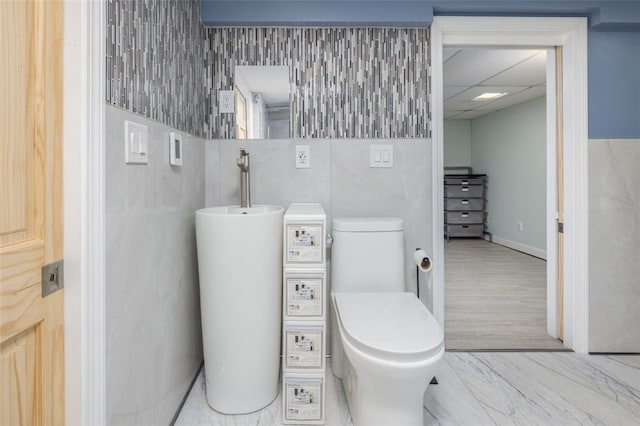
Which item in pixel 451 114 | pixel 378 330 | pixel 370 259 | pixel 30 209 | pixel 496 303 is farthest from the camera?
pixel 451 114

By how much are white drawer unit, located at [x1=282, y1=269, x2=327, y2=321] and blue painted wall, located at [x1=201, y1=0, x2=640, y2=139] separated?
132cm

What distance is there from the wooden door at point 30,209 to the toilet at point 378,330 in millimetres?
877

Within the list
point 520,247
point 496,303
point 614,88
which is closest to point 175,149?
point 614,88

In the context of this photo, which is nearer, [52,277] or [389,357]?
[52,277]

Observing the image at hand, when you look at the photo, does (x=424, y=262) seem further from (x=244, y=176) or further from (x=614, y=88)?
(x=614, y=88)

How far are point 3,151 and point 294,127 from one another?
1379mm

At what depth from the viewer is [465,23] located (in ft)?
6.34

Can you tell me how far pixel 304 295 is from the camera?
1434mm

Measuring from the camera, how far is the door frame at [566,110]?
1936 mm

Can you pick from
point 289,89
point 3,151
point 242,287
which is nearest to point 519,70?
point 289,89

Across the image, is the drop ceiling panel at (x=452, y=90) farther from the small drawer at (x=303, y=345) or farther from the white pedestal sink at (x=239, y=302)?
the small drawer at (x=303, y=345)

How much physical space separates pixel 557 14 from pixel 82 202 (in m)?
2.41

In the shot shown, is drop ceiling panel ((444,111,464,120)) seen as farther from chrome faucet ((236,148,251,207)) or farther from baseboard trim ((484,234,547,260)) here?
chrome faucet ((236,148,251,207))

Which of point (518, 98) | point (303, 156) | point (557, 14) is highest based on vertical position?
point (518, 98)
